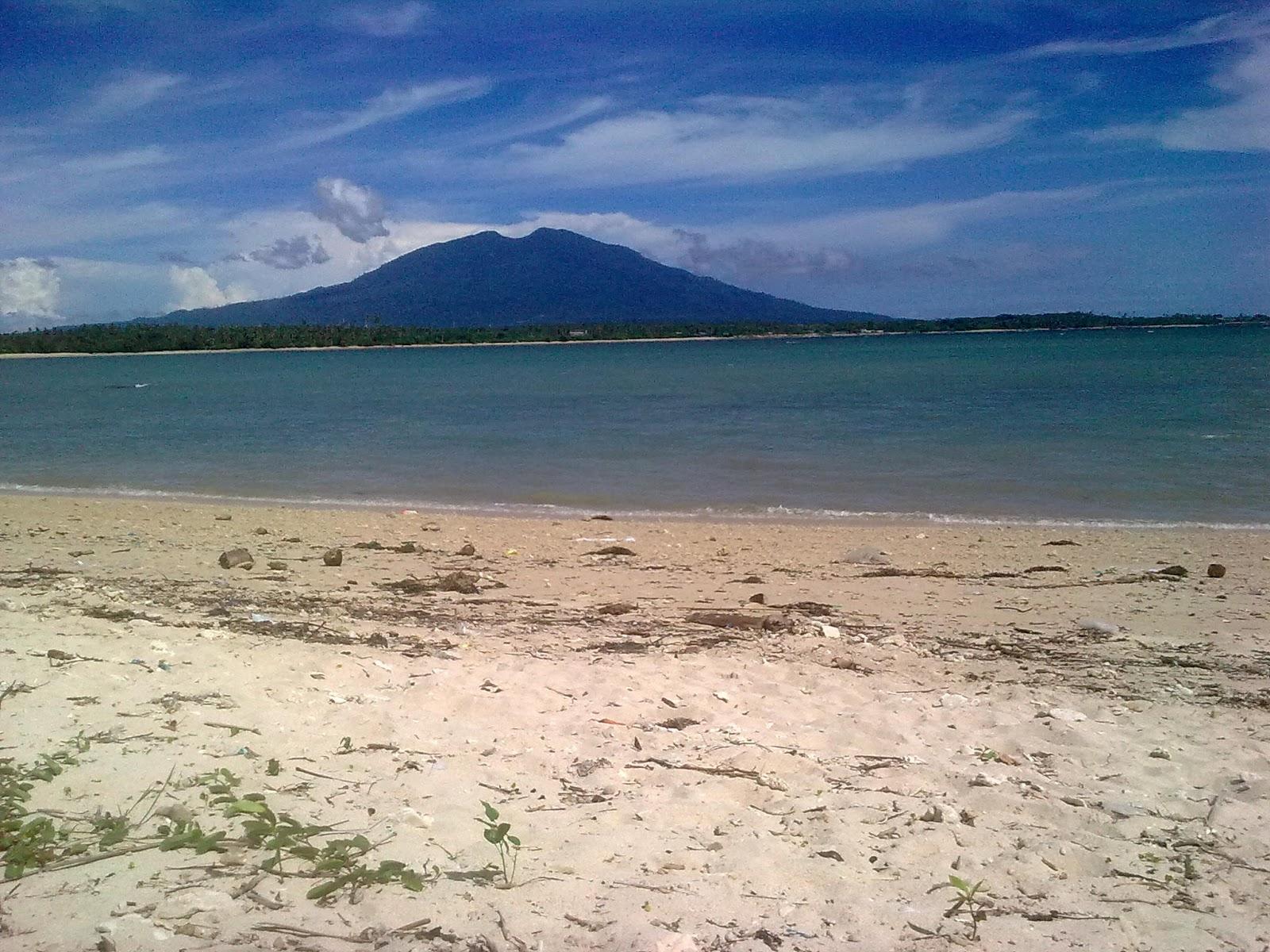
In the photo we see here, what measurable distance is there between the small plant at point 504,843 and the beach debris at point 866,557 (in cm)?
734

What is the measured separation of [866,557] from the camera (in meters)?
10.6

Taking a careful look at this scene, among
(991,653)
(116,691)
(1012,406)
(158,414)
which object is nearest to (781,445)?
(1012,406)

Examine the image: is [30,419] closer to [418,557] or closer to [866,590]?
[418,557]

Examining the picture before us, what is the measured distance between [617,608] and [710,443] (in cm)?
1519

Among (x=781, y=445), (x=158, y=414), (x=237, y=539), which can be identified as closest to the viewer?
(x=237, y=539)

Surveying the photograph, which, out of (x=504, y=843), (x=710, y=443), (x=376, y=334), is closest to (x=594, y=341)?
(x=376, y=334)

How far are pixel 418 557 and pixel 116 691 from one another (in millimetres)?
5558

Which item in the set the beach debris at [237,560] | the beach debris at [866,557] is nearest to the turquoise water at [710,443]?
the beach debris at [866,557]

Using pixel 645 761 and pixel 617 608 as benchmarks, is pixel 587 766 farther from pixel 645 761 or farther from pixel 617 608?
pixel 617 608

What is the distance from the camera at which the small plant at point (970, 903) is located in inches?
126

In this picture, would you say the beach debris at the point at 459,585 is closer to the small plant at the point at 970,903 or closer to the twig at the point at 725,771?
the twig at the point at 725,771

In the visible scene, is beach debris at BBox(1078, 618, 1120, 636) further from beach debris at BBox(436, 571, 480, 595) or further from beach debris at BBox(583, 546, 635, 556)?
beach debris at BBox(436, 571, 480, 595)

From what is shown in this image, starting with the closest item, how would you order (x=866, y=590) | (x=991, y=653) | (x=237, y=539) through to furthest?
(x=991, y=653) → (x=866, y=590) → (x=237, y=539)

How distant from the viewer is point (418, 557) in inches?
418
